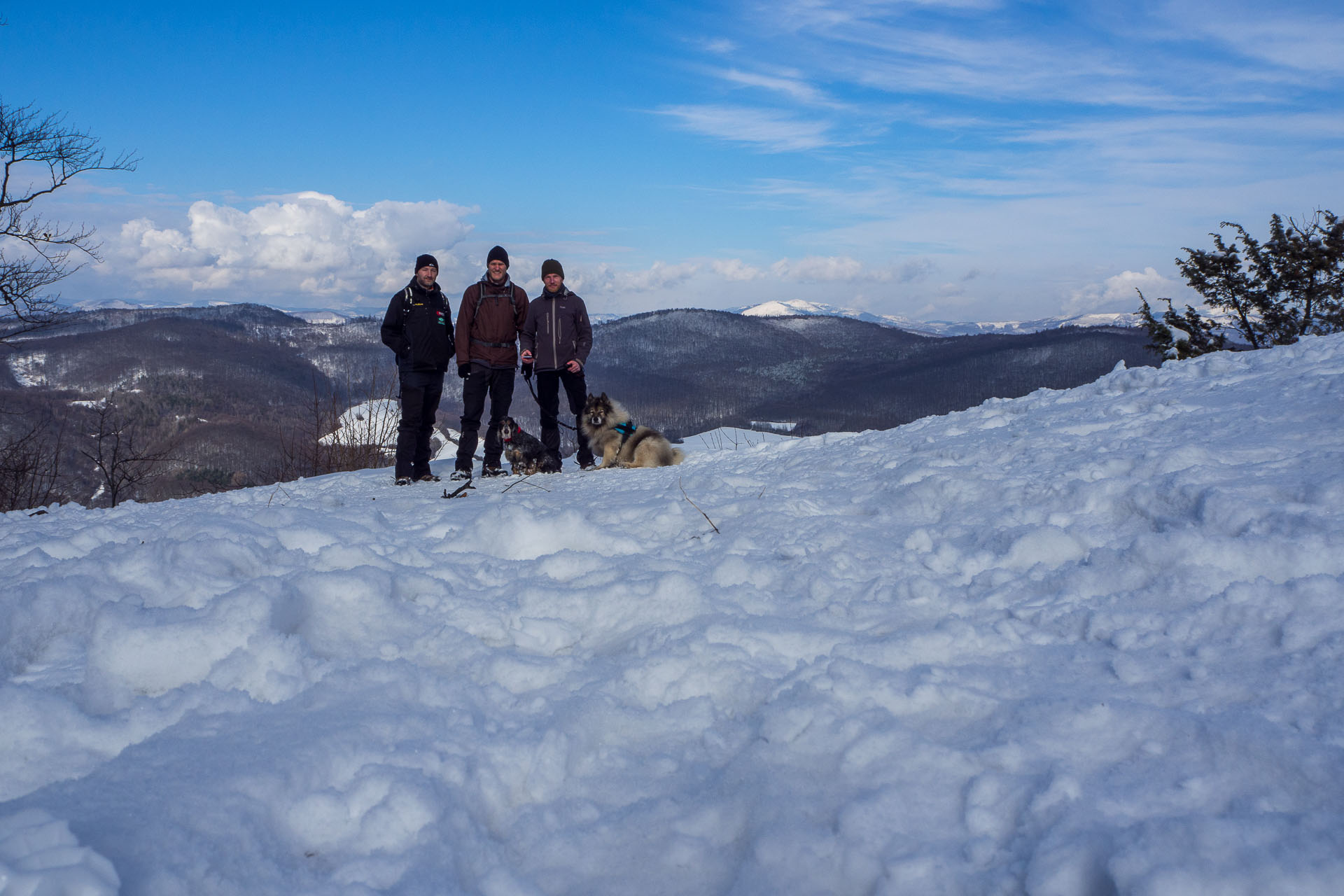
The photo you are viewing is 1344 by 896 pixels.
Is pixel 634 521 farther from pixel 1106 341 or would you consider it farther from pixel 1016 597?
pixel 1106 341

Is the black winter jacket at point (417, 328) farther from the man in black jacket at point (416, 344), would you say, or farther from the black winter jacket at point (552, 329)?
the black winter jacket at point (552, 329)

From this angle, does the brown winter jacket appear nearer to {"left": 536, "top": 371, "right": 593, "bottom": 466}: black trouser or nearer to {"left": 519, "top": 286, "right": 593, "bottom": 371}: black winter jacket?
{"left": 519, "top": 286, "right": 593, "bottom": 371}: black winter jacket

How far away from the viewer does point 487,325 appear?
7711mm

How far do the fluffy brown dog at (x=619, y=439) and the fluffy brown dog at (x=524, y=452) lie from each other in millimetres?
612

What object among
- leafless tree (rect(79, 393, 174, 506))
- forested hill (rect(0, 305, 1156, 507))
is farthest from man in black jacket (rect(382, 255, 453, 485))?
forested hill (rect(0, 305, 1156, 507))

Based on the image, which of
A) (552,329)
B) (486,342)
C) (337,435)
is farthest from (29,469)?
(552,329)

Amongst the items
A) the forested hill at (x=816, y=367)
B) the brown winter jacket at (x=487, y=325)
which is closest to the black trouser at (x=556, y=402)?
the brown winter jacket at (x=487, y=325)

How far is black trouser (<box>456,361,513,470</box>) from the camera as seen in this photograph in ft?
25.3

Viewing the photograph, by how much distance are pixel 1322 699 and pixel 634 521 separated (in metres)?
2.98

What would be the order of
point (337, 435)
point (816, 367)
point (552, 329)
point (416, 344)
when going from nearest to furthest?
1. point (416, 344)
2. point (552, 329)
3. point (337, 435)
4. point (816, 367)

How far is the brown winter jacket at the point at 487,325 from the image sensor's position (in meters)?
7.62

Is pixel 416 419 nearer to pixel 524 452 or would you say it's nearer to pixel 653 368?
pixel 524 452

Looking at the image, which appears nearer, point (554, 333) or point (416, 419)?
point (416, 419)

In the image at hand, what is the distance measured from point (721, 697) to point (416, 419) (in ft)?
20.7
